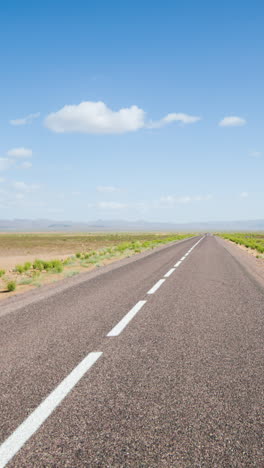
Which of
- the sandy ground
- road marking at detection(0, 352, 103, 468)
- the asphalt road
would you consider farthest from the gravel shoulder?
the sandy ground

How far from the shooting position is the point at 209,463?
7.54ft

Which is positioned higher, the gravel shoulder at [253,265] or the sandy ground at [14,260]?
the gravel shoulder at [253,265]

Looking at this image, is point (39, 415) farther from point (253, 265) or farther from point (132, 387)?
point (253, 265)

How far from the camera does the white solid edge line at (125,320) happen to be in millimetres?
5327

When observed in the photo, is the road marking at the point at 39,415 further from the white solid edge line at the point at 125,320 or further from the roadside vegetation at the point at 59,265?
the roadside vegetation at the point at 59,265

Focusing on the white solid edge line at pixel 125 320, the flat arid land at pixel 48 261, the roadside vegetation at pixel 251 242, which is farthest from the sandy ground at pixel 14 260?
the white solid edge line at pixel 125 320

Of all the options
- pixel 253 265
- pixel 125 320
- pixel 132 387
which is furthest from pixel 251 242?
pixel 132 387

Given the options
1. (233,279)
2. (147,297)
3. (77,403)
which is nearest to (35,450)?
(77,403)

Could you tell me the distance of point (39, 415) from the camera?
289 centimetres

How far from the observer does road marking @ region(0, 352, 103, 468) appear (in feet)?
7.98

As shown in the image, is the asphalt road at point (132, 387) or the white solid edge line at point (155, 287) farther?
the white solid edge line at point (155, 287)

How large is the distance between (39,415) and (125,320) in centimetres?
323

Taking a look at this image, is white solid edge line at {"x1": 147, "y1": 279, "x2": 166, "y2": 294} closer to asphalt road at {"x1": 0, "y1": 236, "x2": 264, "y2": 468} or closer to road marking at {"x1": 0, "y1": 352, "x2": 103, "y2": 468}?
asphalt road at {"x1": 0, "y1": 236, "x2": 264, "y2": 468}

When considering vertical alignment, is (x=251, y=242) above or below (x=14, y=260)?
above
